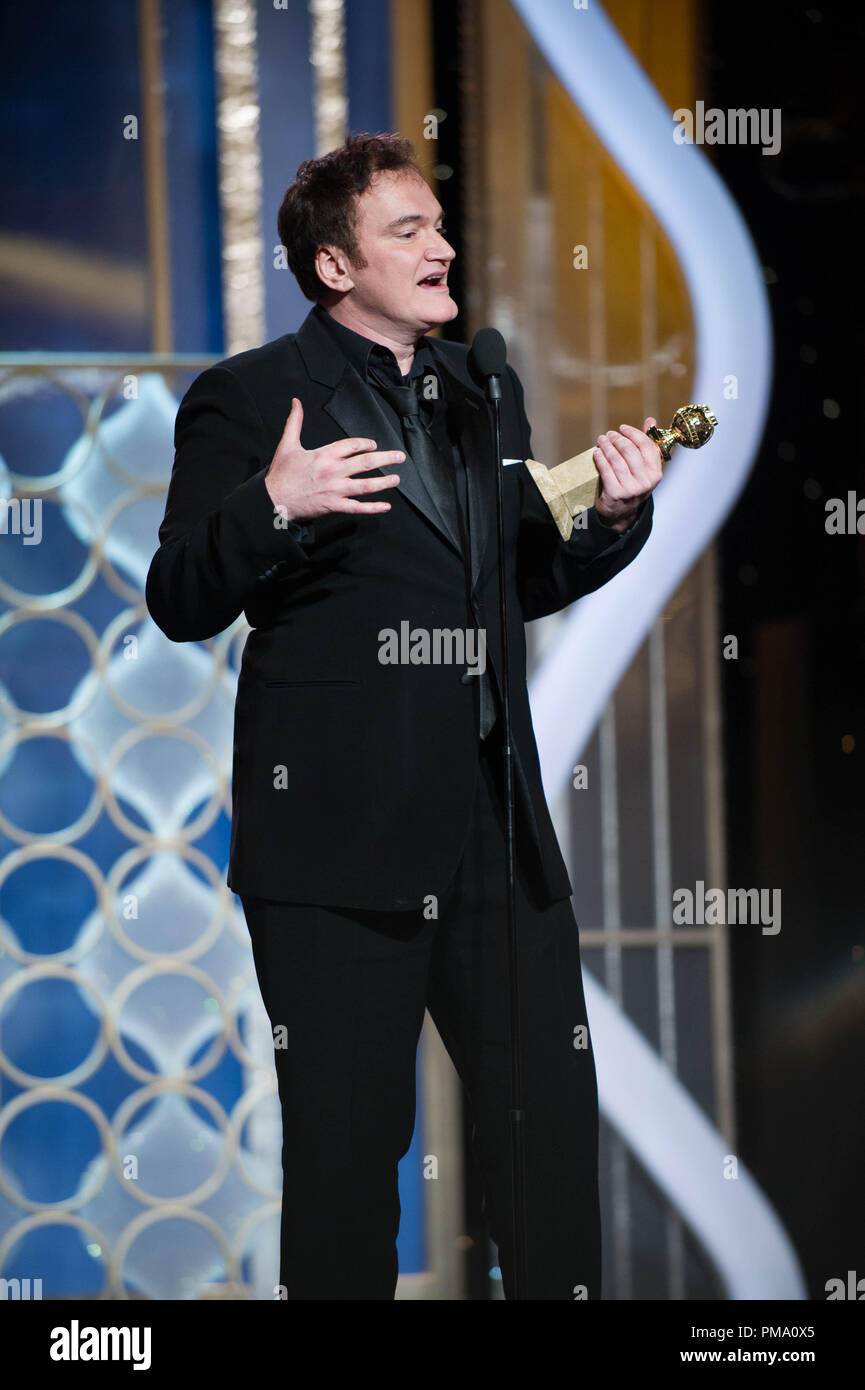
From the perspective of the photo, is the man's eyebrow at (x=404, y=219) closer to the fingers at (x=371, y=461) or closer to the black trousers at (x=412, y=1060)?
the fingers at (x=371, y=461)

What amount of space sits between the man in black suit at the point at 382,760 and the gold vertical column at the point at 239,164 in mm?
825

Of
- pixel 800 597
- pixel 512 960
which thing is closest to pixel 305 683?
pixel 512 960

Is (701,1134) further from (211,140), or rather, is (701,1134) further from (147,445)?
(211,140)

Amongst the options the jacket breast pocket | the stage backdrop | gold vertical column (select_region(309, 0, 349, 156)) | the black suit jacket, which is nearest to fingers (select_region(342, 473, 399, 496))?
the black suit jacket

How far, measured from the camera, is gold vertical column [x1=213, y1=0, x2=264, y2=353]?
96.9 inches

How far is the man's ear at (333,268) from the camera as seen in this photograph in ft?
5.56

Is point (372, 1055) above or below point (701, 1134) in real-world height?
above

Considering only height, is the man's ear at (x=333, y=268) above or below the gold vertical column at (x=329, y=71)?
below

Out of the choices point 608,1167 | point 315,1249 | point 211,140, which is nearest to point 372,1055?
point 315,1249

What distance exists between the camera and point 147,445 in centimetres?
242

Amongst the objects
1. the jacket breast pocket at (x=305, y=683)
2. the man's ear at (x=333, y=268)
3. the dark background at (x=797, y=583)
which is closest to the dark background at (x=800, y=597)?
the dark background at (x=797, y=583)

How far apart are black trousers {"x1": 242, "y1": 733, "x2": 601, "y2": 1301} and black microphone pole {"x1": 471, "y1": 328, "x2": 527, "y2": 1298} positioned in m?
0.05

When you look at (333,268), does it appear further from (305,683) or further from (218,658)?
(218,658)
